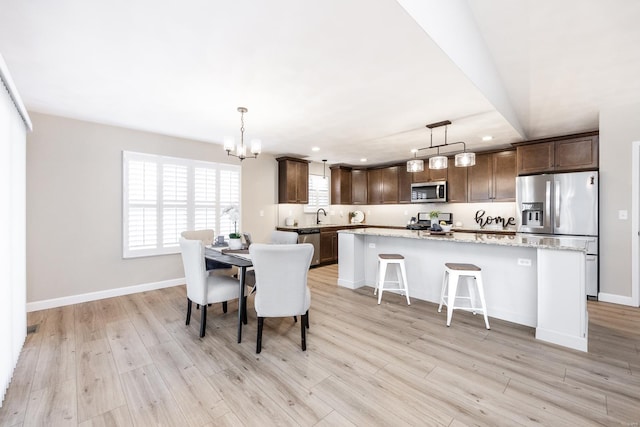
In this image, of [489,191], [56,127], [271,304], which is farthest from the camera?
[489,191]

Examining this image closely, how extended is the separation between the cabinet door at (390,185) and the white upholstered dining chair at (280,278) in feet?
16.4

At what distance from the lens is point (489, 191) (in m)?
5.41

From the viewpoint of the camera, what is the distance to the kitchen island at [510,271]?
8.01ft

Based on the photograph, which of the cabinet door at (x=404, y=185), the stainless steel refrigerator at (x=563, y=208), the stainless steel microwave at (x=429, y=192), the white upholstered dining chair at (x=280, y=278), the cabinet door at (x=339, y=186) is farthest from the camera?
the cabinet door at (x=339, y=186)

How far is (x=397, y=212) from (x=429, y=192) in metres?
1.22

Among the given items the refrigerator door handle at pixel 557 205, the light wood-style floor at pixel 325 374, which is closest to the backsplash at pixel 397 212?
the refrigerator door handle at pixel 557 205

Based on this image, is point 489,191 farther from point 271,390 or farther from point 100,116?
point 100,116

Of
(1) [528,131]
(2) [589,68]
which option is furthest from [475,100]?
(1) [528,131]

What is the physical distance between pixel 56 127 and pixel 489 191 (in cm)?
719

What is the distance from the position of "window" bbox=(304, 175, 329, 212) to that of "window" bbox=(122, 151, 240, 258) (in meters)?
2.11

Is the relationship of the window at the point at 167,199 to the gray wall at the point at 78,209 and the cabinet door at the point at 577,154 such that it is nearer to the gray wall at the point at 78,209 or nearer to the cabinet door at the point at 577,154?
the gray wall at the point at 78,209

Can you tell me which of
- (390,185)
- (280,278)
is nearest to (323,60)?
(280,278)

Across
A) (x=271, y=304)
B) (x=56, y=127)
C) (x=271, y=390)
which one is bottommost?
(x=271, y=390)

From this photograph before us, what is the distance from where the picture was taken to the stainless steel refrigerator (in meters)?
3.78
